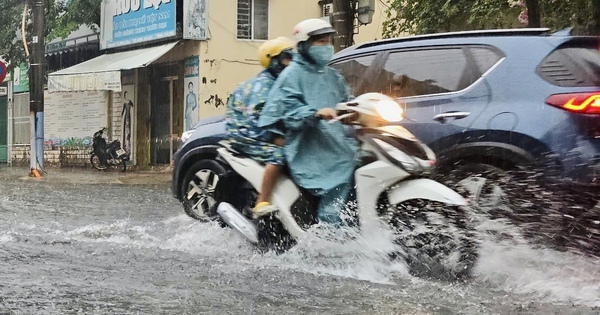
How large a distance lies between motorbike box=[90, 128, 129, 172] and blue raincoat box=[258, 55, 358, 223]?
16044 millimetres

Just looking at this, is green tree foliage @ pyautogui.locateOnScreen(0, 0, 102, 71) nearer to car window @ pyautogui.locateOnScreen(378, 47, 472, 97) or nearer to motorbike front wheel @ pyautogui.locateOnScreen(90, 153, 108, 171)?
motorbike front wheel @ pyautogui.locateOnScreen(90, 153, 108, 171)

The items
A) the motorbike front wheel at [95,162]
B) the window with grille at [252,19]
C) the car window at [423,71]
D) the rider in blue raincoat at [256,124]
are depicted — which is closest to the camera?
the rider in blue raincoat at [256,124]

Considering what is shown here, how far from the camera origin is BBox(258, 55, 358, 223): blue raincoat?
5.24 m

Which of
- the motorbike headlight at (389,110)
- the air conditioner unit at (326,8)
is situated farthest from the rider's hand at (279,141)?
the air conditioner unit at (326,8)

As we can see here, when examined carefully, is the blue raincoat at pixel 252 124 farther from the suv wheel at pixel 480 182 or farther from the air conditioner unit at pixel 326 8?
the air conditioner unit at pixel 326 8

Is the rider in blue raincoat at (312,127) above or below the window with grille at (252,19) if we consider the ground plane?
below

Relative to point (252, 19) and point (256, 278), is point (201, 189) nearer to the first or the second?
point (256, 278)

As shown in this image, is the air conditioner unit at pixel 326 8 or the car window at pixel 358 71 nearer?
the car window at pixel 358 71

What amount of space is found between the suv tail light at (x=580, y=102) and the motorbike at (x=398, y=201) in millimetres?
952

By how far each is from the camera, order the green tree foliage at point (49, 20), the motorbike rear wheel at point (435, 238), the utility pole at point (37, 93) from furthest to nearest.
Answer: the green tree foliage at point (49, 20) → the utility pole at point (37, 93) → the motorbike rear wheel at point (435, 238)

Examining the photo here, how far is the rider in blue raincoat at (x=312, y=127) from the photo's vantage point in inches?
206

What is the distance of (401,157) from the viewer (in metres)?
4.84

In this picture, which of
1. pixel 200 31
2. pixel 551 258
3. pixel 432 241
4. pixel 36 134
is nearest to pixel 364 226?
pixel 432 241

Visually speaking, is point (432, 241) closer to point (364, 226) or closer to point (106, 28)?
point (364, 226)
